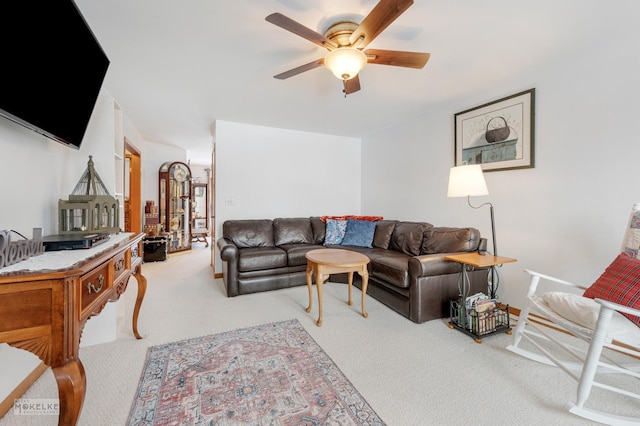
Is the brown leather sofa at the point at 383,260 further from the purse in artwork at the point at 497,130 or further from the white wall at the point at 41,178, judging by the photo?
the white wall at the point at 41,178

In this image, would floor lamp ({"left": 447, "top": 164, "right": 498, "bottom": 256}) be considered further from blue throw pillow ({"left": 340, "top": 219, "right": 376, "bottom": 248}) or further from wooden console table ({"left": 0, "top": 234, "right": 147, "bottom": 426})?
wooden console table ({"left": 0, "top": 234, "right": 147, "bottom": 426})

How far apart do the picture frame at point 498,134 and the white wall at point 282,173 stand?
2074 millimetres

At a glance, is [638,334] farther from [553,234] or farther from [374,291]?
[374,291]

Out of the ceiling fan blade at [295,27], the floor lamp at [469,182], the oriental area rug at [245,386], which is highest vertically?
the ceiling fan blade at [295,27]

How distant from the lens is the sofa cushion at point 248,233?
3619mm

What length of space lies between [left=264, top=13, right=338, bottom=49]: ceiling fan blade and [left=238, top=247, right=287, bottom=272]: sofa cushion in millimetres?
2325

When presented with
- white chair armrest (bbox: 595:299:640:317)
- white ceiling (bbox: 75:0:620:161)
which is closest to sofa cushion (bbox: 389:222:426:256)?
white ceiling (bbox: 75:0:620:161)

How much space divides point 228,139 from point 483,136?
340cm

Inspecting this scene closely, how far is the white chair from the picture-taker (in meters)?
1.32

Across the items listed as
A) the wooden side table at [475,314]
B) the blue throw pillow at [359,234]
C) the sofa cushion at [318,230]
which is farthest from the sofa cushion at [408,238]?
the sofa cushion at [318,230]

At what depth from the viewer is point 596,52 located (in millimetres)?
2109

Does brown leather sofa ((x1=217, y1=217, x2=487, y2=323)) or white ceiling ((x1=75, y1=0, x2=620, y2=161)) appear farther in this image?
brown leather sofa ((x1=217, y1=217, x2=487, y2=323))

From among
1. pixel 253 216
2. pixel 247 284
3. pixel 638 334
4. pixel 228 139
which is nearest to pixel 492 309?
pixel 638 334

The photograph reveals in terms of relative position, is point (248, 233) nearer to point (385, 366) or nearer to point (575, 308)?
point (385, 366)
